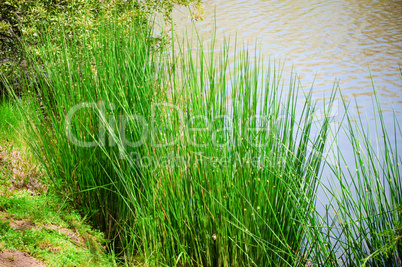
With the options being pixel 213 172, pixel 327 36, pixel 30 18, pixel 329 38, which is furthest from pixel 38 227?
pixel 327 36

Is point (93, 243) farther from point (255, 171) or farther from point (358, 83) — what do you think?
point (358, 83)

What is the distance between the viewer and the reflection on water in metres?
6.80

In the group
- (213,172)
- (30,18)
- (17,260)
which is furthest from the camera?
(30,18)

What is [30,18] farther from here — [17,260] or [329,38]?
[329,38]

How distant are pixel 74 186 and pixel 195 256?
91 cm

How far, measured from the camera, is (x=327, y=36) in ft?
30.2

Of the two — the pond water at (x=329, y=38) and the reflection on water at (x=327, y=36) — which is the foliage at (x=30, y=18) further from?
the reflection on water at (x=327, y=36)

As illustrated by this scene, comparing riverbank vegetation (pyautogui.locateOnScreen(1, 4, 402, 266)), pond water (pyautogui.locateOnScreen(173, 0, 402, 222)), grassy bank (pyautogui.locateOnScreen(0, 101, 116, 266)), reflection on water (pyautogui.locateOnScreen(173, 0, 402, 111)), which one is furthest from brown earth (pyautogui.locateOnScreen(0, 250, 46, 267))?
reflection on water (pyautogui.locateOnScreen(173, 0, 402, 111))

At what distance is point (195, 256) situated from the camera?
81.4 inches

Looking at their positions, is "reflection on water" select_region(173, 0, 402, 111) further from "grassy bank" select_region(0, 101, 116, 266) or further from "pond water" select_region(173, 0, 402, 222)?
"grassy bank" select_region(0, 101, 116, 266)

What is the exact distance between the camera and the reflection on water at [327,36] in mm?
6805

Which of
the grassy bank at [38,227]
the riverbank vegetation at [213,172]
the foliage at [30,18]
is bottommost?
the grassy bank at [38,227]

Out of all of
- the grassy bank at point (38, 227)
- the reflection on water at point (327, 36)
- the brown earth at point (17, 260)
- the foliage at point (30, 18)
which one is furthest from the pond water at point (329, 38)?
the brown earth at point (17, 260)

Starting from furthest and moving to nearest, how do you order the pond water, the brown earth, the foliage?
the pond water, the foliage, the brown earth
